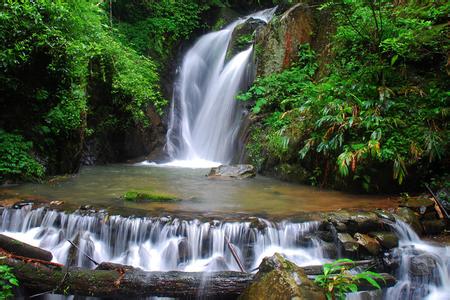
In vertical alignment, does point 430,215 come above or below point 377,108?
below

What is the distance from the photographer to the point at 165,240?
217 inches

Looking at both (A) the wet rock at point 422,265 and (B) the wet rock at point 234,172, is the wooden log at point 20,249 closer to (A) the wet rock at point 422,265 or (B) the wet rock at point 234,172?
(A) the wet rock at point 422,265

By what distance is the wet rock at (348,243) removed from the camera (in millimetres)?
5328

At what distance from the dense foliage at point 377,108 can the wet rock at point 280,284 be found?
4.04 metres

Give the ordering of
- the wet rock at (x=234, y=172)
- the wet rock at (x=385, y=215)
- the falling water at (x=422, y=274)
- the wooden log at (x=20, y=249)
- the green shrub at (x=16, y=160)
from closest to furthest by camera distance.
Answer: the wooden log at (x=20, y=249)
the falling water at (x=422, y=274)
the wet rock at (x=385, y=215)
the green shrub at (x=16, y=160)
the wet rock at (x=234, y=172)

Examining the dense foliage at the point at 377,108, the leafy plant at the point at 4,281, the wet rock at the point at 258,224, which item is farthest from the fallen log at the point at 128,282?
the dense foliage at the point at 377,108

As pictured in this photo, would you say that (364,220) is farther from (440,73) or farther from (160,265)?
(440,73)

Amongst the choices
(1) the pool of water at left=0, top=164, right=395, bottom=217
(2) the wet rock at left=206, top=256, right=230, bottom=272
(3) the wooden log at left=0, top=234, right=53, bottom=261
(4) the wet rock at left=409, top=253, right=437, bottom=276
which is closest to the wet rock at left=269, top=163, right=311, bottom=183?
(1) the pool of water at left=0, top=164, right=395, bottom=217

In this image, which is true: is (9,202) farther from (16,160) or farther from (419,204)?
(419,204)

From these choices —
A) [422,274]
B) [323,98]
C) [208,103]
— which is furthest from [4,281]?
[208,103]

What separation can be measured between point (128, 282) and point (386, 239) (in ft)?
12.0

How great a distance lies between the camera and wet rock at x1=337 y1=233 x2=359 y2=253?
17.5 feet

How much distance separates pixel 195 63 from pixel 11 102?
971 cm

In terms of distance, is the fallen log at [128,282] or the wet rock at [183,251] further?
the wet rock at [183,251]
